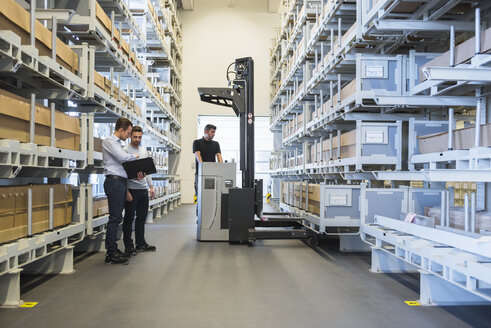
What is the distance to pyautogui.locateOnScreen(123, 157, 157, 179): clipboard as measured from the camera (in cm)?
509

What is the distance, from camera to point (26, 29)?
3.47 m

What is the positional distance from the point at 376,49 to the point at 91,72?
153 inches

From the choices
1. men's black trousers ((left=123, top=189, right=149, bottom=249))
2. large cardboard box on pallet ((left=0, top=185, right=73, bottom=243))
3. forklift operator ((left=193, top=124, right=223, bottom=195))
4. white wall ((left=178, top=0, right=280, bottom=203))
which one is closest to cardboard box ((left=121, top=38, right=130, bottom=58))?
forklift operator ((left=193, top=124, right=223, bottom=195))

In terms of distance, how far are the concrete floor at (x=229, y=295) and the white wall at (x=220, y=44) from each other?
12376 mm

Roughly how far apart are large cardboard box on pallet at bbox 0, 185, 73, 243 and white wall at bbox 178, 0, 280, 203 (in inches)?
513

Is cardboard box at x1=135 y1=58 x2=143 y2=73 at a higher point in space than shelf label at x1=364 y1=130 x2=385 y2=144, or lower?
higher

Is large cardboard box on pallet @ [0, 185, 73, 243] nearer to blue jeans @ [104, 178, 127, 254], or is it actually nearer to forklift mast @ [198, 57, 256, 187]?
blue jeans @ [104, 178, 127, 254]

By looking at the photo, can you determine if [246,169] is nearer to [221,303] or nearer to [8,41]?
[221,303]

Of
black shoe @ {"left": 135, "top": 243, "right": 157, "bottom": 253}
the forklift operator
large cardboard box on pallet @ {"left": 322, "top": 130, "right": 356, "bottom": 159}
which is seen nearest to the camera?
large cardboard box on pallet @ {"left": 322, "top": 130, "right": 356, "bottom": 159}

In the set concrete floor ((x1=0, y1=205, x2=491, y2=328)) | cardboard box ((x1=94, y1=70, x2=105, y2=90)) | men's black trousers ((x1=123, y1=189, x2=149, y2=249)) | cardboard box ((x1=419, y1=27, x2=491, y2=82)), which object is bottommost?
concrete floor ((x1=0, y1=205, x2=491, y2=328))

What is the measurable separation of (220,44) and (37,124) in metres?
14.6

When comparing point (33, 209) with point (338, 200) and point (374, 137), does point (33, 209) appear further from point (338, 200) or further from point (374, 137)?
point (374, 137)

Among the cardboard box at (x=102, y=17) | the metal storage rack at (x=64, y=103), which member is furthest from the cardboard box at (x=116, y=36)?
the cardboard box at (x=102, y=17)

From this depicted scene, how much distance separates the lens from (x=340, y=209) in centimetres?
571
